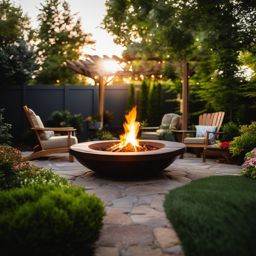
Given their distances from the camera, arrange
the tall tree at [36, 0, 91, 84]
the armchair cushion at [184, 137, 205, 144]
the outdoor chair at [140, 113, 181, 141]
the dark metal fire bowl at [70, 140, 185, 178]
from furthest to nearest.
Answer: the tall tree at [36, 0, 91, 84]
the outdoor chair at [140, 113, 181, 141]
the armchair cushion at [184, 137, 205, 144]
the dark metal fire bowl at [70, 140, 185, 178]

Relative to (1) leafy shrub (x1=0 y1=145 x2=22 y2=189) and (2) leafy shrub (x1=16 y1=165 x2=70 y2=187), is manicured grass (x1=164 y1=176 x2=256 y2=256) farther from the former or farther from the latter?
(1) leafy shrub (x1=0 y1=145 x2=22 y2=189)

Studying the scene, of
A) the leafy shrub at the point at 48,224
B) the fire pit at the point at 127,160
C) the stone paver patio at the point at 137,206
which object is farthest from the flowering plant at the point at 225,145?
the leafy shrub at the point at 48,224

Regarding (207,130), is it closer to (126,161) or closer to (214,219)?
(126,161)

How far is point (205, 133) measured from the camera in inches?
288

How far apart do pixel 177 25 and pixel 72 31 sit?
634 inches

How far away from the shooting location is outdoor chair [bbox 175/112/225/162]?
6.88 meters

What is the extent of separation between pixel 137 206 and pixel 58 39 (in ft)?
57.1

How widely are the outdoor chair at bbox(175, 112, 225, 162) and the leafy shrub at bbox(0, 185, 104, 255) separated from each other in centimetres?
459

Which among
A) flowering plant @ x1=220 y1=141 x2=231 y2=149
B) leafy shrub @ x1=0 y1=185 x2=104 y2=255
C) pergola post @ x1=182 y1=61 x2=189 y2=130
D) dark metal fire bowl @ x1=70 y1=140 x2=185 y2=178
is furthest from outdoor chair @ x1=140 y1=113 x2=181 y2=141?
leafy shrub @ x1=0 y1=185 x2=104 y2=255

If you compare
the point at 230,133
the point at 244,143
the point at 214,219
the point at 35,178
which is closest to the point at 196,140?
the point at 230,133

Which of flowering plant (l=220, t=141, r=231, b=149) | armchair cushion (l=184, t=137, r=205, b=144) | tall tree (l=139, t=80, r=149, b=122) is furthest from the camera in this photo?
tall tree (l=139, t=80, r=149, b=122)

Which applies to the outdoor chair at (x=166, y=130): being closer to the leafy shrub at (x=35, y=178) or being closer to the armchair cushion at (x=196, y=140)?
the armchair cushion at (x=196, y=140)

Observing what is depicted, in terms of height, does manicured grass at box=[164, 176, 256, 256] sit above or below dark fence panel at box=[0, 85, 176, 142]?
below

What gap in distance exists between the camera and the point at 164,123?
29.6 ft
